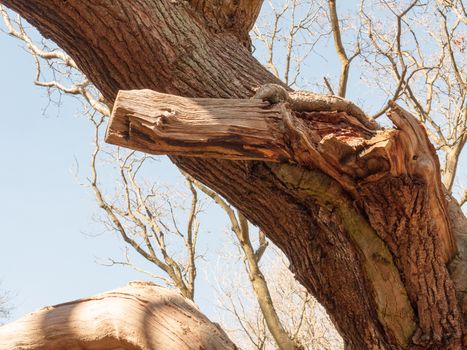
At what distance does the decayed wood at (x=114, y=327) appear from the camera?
→ 72.2 inches

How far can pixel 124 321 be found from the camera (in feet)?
6.06

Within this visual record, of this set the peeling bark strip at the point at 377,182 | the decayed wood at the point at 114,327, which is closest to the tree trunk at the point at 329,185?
the peeling bark strip at the point at 377,182

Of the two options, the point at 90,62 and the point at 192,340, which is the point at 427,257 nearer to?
the point at 192,340

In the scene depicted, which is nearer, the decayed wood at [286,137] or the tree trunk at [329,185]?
the decayed wood at [286,137]

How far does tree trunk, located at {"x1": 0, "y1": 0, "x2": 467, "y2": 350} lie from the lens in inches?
85.3

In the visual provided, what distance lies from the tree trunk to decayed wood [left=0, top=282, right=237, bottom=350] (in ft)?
2.06

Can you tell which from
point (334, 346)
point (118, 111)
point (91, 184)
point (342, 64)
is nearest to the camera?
point (118, 111)

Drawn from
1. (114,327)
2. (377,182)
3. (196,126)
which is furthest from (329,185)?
(114,327)

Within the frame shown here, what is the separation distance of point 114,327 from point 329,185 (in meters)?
0.98

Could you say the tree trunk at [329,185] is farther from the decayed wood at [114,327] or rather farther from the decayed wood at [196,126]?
the decayed wood at [114,327]

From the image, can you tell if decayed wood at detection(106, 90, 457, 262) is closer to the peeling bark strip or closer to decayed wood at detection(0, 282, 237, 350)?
the peeling bark strip

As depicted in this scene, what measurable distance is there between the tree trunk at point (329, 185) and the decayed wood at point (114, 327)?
2.06 feet

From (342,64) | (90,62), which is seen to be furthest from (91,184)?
(90,62)

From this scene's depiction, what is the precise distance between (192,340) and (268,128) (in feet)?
2.64
